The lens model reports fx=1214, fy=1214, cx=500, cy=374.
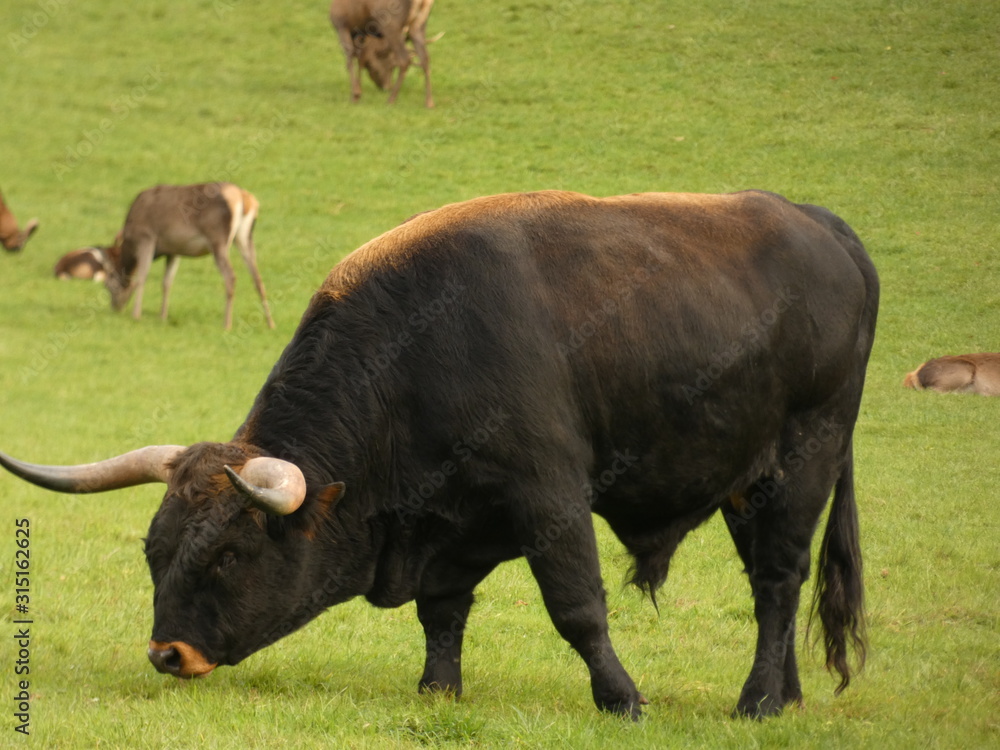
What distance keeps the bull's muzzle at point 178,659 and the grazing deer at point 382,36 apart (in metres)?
21.3

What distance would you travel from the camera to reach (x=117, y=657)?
625cm

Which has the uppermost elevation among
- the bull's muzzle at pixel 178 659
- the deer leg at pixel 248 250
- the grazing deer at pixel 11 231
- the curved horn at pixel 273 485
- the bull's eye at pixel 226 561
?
the curved horn at pixel 273 485

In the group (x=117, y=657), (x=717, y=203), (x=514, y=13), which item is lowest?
(x=514, y=13)

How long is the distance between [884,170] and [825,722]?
10.5m

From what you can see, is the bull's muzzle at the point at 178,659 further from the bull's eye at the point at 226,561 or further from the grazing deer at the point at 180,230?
the grazing deer at the point at 180,230

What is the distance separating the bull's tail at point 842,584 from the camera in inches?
245

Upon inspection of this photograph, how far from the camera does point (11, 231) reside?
72.6 ft

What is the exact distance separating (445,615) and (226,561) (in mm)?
1235

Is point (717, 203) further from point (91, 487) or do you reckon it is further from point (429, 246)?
point (91, 487)

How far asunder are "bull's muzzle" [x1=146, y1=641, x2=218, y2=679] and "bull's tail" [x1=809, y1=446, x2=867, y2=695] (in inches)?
123

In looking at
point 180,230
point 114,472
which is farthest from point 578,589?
point 180,230

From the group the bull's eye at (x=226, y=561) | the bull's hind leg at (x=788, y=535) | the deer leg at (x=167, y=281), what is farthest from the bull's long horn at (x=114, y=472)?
the deer leg at (x=167, y=281)

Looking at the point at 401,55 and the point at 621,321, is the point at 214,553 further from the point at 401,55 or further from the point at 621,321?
the point at 401,55

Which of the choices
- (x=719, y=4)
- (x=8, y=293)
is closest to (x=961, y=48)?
(x=719, y=4)
